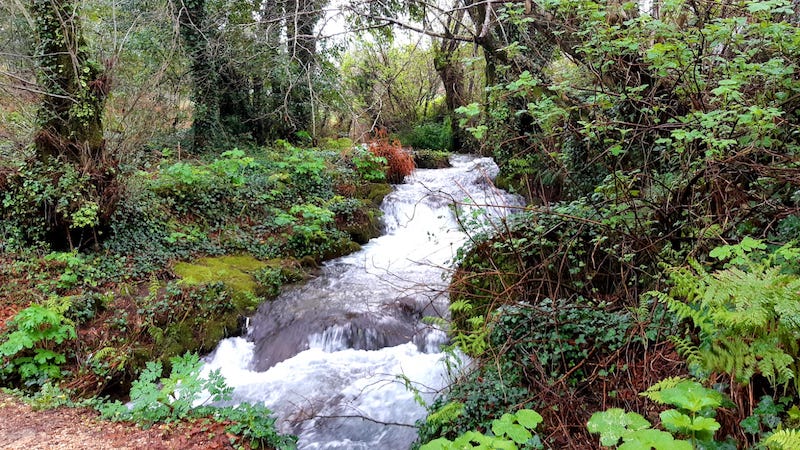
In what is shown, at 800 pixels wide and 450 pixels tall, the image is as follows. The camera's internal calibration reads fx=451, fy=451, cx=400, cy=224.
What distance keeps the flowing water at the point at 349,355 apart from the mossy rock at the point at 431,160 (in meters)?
6.42

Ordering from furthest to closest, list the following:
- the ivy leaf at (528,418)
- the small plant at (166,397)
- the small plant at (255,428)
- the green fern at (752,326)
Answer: the small plant at (166,397)
the small plant at (255,428)
the ivy leaf at (528,418)
the green fern at (752,326)

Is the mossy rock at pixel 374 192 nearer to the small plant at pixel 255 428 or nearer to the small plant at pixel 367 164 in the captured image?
the small plant at pixel 367 164

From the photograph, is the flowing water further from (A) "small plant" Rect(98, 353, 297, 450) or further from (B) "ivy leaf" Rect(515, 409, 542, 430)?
(B) "ivy leaf" Rect(515, 409, 542, 430)

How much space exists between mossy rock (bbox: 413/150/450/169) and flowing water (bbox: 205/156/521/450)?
642 cm

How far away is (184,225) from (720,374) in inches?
330

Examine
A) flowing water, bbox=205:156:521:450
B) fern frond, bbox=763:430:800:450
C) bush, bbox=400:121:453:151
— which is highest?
bush, bbox=400:121:453:151

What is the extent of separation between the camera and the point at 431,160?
1488 centimetres

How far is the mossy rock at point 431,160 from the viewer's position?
48.5ft

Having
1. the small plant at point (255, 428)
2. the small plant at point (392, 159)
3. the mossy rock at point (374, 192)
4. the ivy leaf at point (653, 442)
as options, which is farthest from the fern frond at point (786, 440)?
the small plant at point (392, 159)

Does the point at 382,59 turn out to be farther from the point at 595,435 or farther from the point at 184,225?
the point at 595,435

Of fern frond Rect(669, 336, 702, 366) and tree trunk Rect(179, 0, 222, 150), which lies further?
tree trunk Rect(179, 0, 222, 150)

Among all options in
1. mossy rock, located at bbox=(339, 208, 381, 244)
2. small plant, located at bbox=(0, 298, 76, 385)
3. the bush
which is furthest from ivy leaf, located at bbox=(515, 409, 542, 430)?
the bush

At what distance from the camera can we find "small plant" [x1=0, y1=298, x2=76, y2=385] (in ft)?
16.9

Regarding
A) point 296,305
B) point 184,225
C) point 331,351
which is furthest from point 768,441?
point 184,225
